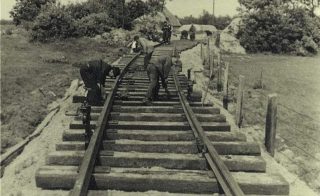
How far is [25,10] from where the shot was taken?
40.2 meters

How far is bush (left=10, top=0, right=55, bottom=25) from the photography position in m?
39.8

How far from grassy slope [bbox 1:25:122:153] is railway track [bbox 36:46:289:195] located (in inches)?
78.6

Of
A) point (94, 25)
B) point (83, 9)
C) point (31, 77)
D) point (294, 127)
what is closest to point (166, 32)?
point (94, 25)

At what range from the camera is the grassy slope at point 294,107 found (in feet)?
34.2

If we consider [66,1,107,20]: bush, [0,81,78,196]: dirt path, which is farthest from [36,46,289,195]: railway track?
[66,1,107,20]: bush

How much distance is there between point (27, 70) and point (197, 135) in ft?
36.1

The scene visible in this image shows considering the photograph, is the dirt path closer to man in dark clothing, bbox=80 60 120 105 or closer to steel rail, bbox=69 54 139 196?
steel rail, bbox=69 54 139 196

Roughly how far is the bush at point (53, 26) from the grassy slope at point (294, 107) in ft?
37.2

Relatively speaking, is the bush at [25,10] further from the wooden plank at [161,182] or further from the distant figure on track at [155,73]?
the wooden plank at [161,182]

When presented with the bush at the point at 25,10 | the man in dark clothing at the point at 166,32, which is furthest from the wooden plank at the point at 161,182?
the bush at the point at 25,10

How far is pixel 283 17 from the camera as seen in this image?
138 feet

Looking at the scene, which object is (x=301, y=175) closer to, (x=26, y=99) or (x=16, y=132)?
(x=16, y=132)

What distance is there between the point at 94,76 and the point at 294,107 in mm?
9857

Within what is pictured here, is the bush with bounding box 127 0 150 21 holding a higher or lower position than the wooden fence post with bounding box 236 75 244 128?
higher
